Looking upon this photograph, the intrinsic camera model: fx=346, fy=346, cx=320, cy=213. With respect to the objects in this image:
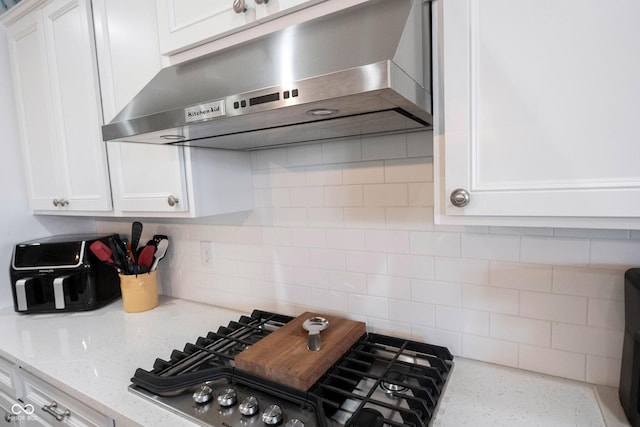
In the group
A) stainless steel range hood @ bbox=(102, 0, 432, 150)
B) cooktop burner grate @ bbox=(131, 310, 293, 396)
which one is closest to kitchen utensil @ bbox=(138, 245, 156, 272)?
cooktop burner grate @ bbox=(131, 310, 293, 396)

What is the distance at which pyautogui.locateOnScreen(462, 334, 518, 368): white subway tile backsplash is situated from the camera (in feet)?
3.19

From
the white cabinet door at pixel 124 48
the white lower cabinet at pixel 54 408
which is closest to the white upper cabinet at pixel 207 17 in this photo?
the white cabinet door at pixel 124 48

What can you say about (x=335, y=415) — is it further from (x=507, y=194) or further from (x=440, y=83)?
(x=440, y=83)

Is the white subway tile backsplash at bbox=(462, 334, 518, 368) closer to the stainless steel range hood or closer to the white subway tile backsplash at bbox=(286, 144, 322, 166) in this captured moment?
the stainless steel range hood

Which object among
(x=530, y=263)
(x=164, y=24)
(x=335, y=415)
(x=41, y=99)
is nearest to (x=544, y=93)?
(x=530, y=263)

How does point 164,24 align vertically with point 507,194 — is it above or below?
above

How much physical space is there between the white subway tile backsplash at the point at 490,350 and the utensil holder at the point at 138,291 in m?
1.32

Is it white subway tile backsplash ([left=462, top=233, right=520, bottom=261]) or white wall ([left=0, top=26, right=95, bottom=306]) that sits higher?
white wall ([left=0, top=26, right=95, bottom=306])

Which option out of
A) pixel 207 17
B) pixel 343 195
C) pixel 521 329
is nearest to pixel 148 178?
pixel 207 17

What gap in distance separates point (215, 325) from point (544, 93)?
4.27 ft

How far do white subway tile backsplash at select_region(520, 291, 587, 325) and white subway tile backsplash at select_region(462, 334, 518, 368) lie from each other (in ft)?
0.36

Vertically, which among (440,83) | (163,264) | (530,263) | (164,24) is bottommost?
(163,264)

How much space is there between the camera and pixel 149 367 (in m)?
1.07

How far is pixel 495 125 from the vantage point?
664 mm
